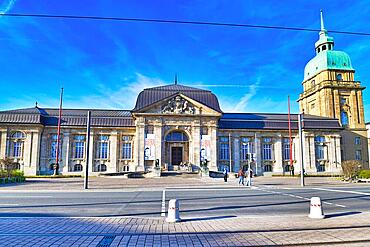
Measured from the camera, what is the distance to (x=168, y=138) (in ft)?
183

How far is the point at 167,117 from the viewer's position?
54531 mm

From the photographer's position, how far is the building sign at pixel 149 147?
173ft

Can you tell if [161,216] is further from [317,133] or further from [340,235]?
[317,133]

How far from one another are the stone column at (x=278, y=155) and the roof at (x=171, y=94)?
14.0m

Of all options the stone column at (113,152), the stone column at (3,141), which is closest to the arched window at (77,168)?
the stone column at (113,152)

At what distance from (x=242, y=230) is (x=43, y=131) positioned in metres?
54.8

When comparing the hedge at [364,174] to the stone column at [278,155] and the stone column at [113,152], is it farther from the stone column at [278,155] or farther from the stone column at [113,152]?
the stone column at [113,152]

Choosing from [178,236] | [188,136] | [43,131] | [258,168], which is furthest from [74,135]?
[178,236]

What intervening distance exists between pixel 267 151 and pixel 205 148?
14.0 m

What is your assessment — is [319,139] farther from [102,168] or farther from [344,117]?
[102,168]

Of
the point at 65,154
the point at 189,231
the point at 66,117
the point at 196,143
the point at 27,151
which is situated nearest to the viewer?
the point at 189,231

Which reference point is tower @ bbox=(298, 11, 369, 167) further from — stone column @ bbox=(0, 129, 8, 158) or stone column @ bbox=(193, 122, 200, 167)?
stone column @ bbox=(0, 129, 8, 158)

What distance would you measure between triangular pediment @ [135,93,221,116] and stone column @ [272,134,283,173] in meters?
14.5

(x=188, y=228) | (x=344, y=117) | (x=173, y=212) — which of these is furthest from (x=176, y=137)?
(x=188, y=228)
